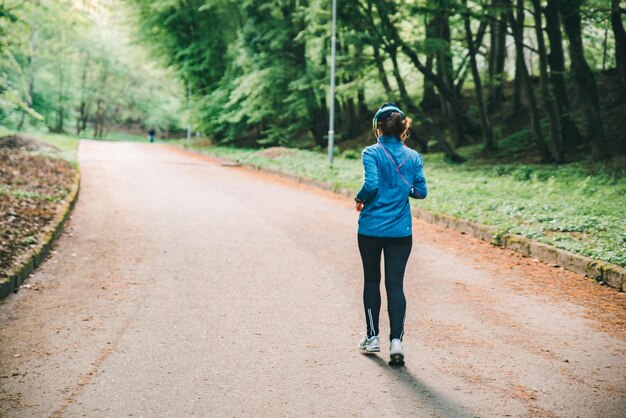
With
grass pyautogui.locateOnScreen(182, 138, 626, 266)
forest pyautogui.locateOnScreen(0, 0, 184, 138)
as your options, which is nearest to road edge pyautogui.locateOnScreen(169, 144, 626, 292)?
grass pyautogui.locateOnScreen(182, 138, 626, 266)

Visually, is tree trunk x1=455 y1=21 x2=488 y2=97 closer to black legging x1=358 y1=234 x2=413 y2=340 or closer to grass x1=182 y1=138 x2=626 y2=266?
grass x1=182 y1=138 x2=626 y2=266

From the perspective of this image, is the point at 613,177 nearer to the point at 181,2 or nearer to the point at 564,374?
the point at 564,374

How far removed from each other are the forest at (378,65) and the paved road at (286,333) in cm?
352

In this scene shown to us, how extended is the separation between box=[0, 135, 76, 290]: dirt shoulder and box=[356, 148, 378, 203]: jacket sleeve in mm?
4290

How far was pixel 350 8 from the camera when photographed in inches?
742

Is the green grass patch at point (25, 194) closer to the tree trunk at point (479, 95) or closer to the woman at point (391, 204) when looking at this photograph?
the woman at point (391, 204)

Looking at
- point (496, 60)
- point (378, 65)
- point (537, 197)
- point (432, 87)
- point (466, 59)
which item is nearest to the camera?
point (537, 197)

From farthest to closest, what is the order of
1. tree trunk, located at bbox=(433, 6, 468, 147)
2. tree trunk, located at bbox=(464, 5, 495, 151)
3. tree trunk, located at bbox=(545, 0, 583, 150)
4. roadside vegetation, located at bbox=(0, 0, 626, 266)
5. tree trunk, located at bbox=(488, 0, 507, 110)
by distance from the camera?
tree trunk, located at bbox=(488, 0, 507, 110)
tree trunk, located at bbox=(433, 6, 468, 147)
tree trunk, located at bbox=(464, 5, 495, 151)
tree trunk, located at bbox=(545, 0, 583, 150)
roadside vegetation, located at bbox=(0, 0, 626, 266)

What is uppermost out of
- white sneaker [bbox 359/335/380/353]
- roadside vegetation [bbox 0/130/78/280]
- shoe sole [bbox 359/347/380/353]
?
roadside vegetation [bbox 0/130/78/280]

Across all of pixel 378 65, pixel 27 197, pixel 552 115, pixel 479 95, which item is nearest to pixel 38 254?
pixel 27 197

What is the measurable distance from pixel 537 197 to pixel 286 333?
8202mm

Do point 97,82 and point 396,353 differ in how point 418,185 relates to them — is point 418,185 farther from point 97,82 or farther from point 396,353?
point 97,82

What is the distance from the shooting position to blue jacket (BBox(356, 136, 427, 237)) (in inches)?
165

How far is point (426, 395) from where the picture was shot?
11.9 ft
